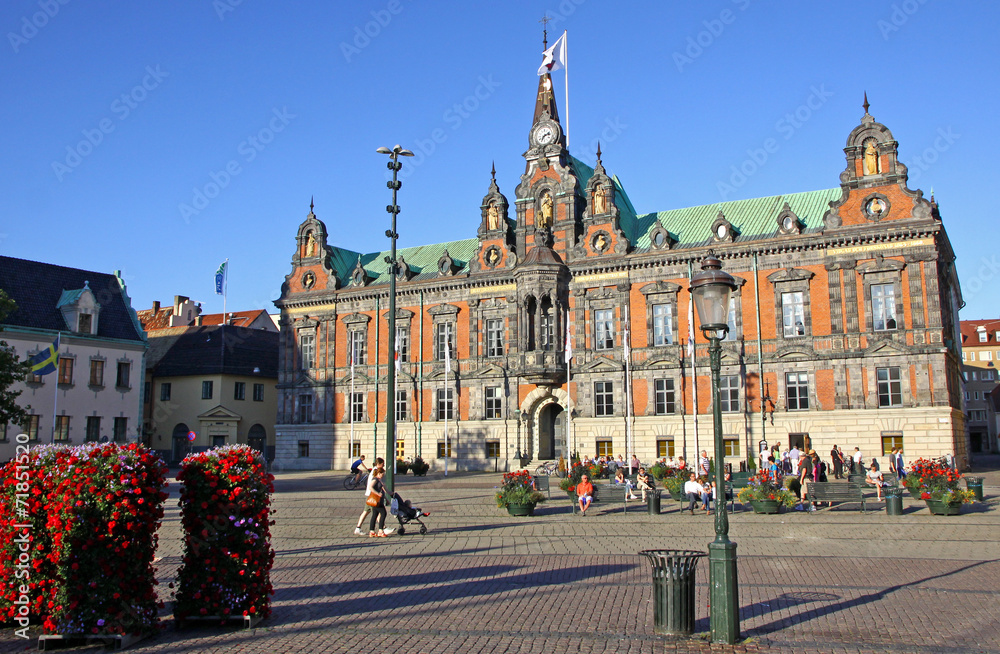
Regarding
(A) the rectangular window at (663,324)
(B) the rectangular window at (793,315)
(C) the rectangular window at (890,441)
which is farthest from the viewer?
(A) the rectangular window at (663,324)

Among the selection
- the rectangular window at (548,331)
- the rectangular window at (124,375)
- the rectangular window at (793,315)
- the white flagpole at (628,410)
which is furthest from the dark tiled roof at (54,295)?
the rectangular window at (793,315)

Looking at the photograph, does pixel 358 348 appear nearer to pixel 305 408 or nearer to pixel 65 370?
pixel 305 408

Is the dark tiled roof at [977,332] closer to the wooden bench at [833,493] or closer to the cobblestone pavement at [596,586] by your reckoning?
the wooden bench at [833,493]

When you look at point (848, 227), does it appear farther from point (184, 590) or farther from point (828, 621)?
point (184, 590)

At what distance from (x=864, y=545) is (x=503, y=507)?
36.2 ft

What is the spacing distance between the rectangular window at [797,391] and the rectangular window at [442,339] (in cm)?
2125

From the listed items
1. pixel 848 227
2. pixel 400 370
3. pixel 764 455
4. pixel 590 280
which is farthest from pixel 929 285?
pixel 400 370

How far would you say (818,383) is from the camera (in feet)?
141

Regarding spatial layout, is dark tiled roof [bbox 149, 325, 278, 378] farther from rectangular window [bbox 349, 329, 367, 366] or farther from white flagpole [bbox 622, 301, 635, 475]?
white flagpole [bbox 622, 301, 635, 475]

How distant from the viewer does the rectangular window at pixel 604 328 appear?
1897 inches

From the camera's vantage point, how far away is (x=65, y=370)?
4897 cm

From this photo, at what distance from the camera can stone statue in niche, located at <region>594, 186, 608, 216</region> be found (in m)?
49.3

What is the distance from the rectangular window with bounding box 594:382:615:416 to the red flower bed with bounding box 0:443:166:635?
38936 mm

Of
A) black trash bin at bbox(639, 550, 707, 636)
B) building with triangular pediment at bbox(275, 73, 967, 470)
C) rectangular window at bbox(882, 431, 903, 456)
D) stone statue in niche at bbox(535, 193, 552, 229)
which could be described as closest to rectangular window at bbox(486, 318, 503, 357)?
building with triangular pediment at bbox(275, 73, 967, 470)
